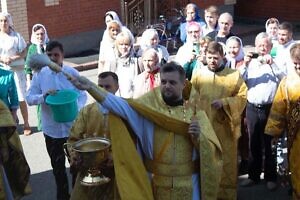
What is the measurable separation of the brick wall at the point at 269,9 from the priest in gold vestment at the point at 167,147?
15.5 meters

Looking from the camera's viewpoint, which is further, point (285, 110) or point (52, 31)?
point (52, 31)

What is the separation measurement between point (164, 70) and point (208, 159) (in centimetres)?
78

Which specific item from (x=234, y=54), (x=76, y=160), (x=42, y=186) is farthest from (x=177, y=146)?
(x=42, y=186)

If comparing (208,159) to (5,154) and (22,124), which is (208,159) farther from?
(22,124)

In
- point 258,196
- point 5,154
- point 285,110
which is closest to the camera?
point 5,154

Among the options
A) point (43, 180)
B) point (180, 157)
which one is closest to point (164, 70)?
point (180, 157)

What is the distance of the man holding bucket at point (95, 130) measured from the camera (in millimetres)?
5391

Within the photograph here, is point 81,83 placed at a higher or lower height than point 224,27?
lower

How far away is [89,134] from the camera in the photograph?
5637 millimetres

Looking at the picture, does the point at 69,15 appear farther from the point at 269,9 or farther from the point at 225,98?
the point at 225,98

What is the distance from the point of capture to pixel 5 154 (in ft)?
19.5

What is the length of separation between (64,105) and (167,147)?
5.34ft

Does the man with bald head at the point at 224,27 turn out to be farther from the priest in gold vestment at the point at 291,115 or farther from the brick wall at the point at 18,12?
the brick wall at the point at 18,12

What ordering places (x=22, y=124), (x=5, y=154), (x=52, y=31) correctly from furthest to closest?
(x=52, y=31), (x=22, y=124), (x=5, y=154)
